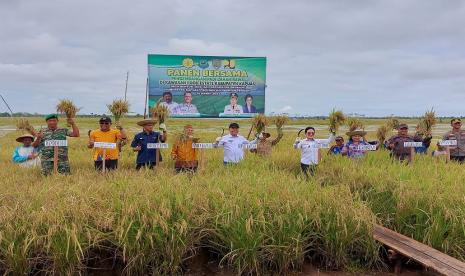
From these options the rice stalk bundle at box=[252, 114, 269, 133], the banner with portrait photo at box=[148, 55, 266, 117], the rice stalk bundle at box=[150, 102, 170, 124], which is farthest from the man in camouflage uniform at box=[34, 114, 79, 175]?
the banner with portrait photo at box=[148, 55, 266, 117]

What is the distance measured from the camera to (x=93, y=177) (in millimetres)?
6242

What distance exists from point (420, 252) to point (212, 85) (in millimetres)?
13025

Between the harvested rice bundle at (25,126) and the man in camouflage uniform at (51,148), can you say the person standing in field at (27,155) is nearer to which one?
the harvested rice bundle at (25,126)

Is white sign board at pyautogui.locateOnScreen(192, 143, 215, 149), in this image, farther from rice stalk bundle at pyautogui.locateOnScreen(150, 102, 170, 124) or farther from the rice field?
the rice field

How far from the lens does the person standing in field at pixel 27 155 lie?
7879mm

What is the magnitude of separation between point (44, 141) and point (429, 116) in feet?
26.1

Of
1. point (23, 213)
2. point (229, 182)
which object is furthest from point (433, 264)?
point (23, 213)

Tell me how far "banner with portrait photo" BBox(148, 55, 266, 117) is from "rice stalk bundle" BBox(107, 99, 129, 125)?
7304 millimetres

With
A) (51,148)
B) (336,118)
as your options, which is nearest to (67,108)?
(51,148)

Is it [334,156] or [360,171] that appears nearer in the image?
[360,171]

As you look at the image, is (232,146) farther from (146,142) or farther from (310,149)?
(146,142)

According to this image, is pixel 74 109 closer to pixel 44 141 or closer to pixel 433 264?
pixel 44 141

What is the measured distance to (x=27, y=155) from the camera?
7984 millimetres

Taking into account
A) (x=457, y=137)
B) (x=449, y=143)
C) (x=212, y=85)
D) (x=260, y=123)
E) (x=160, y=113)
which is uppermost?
(x=212, y=85)
